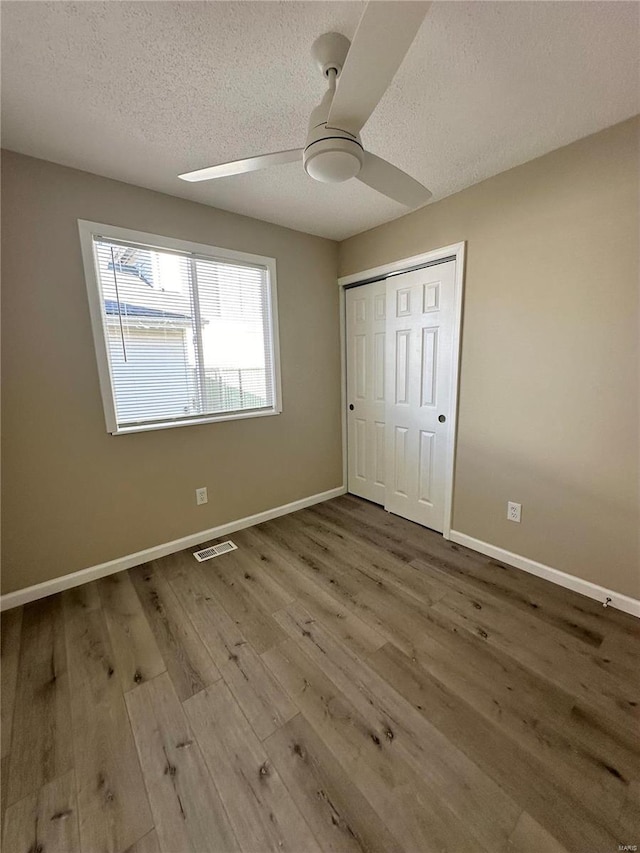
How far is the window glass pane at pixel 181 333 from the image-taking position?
2197 millimetres

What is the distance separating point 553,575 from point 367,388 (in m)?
1.98

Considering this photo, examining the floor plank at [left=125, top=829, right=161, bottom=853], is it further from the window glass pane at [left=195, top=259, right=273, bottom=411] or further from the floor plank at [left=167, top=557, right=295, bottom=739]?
the window glass pane at [left=195, top=259, right=273, bottom=411]

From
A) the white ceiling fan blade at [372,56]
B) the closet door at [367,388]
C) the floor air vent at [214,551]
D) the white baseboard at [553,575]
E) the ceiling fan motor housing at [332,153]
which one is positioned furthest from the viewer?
the closet door at [367,388]

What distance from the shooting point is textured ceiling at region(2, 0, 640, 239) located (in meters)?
1.12

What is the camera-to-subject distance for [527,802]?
1068mm

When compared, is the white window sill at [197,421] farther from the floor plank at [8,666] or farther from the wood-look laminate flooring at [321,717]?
the floor plank at [8,666]

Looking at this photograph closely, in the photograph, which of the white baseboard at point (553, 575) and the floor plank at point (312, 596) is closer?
the floor plank at point (312, 596)

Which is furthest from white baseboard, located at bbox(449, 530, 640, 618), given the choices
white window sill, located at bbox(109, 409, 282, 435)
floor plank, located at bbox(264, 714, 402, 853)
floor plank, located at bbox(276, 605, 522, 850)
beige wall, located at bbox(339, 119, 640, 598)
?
Answer: white window sill, located at bbox(109, 409, 282, 435)

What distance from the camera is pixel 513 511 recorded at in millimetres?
2281

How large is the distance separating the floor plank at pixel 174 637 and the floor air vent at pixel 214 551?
28 cm

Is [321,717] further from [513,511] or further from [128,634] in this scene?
[513,511]

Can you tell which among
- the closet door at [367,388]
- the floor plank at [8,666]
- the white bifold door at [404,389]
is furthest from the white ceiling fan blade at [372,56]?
the floor plank at [8,666]

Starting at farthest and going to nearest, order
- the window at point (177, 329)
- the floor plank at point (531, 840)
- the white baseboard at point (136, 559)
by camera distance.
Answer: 1. the window at point (177, 329)
2. the white baseboard at point (136, 559)
3. the floor plank at point (531, 840)

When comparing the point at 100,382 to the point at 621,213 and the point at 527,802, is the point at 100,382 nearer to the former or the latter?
the point at 527,802
